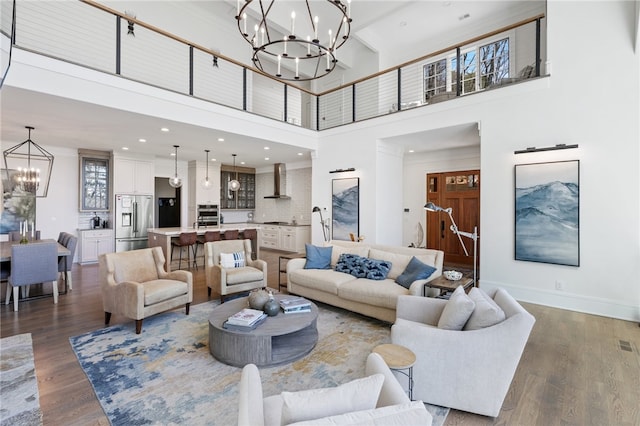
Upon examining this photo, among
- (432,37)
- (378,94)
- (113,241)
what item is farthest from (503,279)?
(113,241)

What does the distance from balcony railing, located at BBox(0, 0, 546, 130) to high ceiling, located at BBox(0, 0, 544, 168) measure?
0.45m

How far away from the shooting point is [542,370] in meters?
2.73

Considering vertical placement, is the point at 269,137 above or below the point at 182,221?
above

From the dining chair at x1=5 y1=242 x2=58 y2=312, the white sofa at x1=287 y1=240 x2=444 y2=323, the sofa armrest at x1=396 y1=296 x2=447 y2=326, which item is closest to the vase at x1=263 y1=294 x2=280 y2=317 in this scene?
the white sofa at x1=287 y1=240 x2=444 y2=323

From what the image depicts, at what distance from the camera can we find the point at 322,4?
22.6 feet

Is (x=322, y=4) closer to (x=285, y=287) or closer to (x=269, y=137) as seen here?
(x=269, y=137)

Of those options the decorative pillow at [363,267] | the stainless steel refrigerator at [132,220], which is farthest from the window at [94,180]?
the decorative pillow at [363,267]

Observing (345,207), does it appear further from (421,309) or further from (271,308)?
(421,309)

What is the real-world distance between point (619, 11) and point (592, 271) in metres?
3.58

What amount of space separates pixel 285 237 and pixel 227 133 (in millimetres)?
4291

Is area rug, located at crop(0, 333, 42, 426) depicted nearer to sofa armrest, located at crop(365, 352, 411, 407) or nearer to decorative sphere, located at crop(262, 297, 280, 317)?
decorative sphere, located at crop(262, 297, 280, 317)

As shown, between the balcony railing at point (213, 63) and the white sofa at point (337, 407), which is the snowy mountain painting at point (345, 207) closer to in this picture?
the balcony railing at point (213, 63)

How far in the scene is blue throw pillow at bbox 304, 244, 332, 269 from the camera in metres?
4.84

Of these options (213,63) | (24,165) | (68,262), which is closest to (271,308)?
(68,262)
